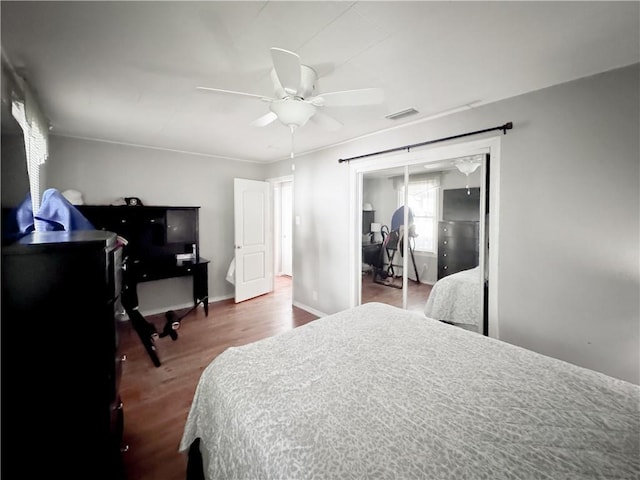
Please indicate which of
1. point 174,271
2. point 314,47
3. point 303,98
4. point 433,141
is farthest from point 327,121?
point 174,271

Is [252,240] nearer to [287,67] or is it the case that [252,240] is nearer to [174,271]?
[174,271]

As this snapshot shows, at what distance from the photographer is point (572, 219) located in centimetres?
187

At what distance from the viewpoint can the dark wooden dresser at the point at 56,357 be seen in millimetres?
814

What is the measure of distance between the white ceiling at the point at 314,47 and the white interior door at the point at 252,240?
2.05 meters

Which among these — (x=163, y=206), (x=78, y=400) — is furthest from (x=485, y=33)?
(x=163, y=206)

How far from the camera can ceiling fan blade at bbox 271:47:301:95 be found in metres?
1.20

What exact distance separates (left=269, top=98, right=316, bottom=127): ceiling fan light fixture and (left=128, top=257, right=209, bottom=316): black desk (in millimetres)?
2820

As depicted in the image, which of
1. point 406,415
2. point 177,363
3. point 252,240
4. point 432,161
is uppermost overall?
point 432,161

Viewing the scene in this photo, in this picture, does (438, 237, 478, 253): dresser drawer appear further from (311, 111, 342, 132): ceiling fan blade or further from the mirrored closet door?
(311, 111, 342, 132): ceiling fan blade

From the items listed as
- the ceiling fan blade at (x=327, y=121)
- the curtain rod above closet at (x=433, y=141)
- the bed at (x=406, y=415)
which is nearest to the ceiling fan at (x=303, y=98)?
the ceiling fan blade at (x=327, y=121)

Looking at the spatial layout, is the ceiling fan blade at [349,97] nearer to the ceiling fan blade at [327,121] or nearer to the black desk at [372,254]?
the ceiling fan blade at [327,121]

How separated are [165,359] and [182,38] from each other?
2.68 meters

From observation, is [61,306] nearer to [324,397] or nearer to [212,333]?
[324,397]

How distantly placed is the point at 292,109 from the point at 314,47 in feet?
1.11
